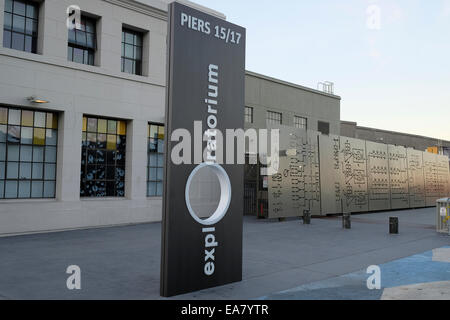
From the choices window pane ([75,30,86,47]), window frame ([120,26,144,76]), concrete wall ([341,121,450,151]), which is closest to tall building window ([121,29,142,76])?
window frame ([120,26,144,76])

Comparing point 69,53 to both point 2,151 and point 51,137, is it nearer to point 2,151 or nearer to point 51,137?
point 51,137

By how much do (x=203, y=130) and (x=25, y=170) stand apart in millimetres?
8942

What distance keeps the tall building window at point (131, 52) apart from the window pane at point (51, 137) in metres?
3.86

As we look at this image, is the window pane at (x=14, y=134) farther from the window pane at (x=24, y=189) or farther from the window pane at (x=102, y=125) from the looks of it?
the window pane at (x=102, y=125)

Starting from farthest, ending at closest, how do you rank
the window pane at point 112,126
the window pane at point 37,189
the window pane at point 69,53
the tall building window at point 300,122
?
the tall building window at point 300,122
the window pane at point 112,126
the window pane at point 69,53
the window pane at point 37,189

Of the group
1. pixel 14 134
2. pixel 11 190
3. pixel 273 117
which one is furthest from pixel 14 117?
pixel 273 117

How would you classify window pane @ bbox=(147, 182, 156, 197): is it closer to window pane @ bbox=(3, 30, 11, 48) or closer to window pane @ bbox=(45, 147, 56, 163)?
window pane @ bbox=(45, 147, 56, 163)

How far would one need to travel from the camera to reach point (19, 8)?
1350cm

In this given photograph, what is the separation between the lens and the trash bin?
13.8 m

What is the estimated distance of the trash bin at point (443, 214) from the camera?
13.8 metres

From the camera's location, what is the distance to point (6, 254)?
9.65 m

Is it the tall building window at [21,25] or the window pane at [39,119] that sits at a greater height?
the tall building window at [21,25]

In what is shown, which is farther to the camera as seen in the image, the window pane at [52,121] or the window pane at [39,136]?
the window pane at [52,121]

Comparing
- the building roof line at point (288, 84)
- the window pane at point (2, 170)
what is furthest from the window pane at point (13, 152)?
the building roof line at point (288, 84)
